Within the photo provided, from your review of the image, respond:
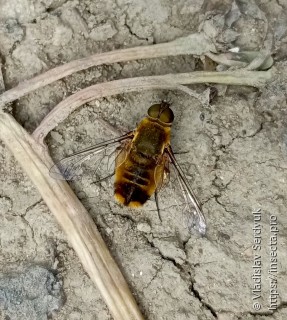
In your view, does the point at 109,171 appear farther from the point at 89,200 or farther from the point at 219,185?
the point at 219,185

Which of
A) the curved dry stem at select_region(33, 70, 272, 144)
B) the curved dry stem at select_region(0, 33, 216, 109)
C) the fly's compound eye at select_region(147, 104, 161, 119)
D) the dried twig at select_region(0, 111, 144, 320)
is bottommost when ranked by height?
the dried twig at select_region(0, 111, 144, 320)

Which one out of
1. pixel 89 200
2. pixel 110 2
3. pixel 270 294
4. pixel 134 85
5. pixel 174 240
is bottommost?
pixel 270 294

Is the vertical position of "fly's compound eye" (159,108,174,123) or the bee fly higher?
"fly's compound eye" (159,108,174,123)

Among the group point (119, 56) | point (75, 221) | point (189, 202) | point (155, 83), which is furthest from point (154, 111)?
point (75, 221)

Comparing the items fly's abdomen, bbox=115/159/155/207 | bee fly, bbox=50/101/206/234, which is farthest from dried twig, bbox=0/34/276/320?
fly's abdomen, bbox=115/159/155/207

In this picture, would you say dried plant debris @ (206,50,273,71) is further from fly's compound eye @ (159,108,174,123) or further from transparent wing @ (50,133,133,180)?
transparent wing @ (50,133,133,180)

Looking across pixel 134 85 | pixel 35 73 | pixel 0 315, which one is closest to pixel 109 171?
pixel 134 85

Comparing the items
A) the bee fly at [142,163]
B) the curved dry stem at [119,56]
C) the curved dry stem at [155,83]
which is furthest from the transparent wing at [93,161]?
the curved dry stem at [119,56]
